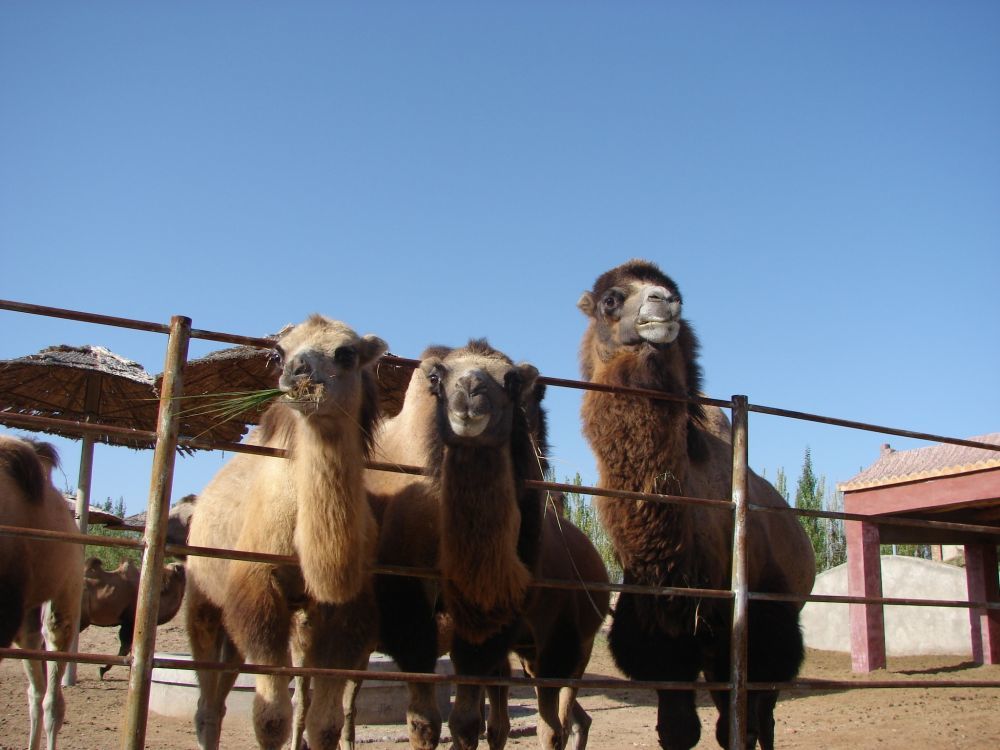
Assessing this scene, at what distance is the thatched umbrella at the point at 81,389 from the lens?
10.5m

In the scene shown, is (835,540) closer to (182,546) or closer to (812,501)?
(812,501)

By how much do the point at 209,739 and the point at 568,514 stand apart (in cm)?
368

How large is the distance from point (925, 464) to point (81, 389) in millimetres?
13320

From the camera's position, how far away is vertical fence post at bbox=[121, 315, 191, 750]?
3424 mm

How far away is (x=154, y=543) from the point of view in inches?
139

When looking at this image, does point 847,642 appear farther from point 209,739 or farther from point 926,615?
Answer: point 209,739

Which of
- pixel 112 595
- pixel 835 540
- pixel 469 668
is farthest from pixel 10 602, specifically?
pixel 835 540

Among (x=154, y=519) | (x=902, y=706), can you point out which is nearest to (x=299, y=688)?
(x=154, y=519)

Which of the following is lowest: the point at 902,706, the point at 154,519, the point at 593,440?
the point at 902,706

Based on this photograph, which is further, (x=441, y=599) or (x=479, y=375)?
(x=441, y=599)

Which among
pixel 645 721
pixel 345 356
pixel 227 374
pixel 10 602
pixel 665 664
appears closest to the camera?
pixel 345 356

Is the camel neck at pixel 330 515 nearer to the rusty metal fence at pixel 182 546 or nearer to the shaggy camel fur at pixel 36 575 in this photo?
the rusty metal fence at pixel 182 546

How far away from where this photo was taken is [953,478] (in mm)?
14039

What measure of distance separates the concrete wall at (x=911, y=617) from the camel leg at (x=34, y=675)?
49.7ft
